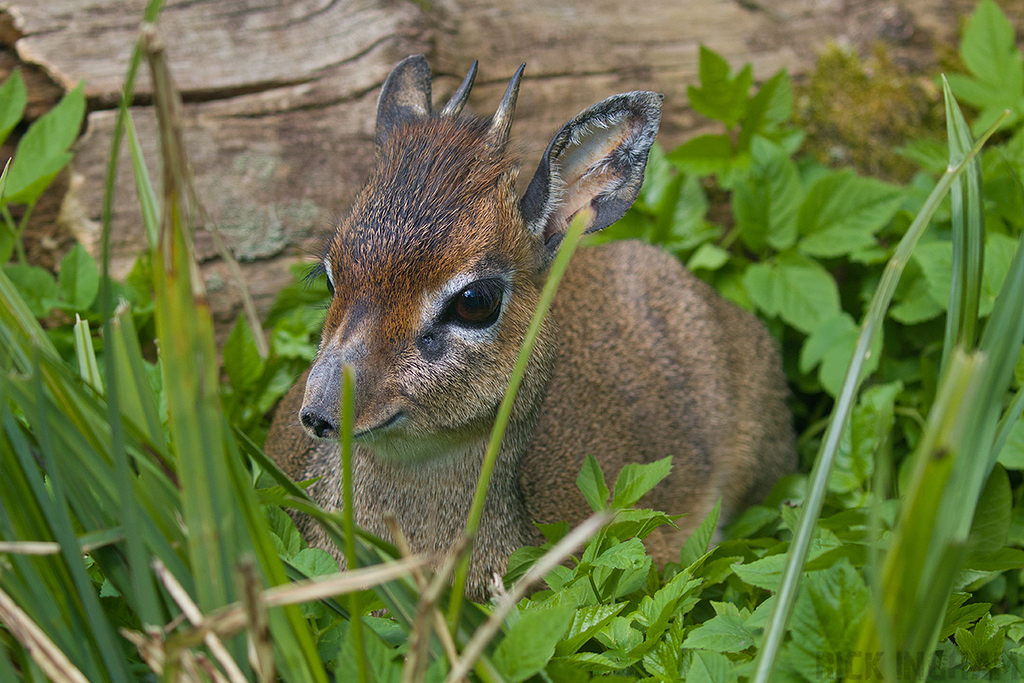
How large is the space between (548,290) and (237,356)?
7.34ft

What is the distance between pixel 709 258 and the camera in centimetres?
429

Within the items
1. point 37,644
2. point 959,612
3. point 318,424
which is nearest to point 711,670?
point 959,612

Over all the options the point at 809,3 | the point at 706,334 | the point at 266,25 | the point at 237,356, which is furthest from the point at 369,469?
the point at 809,3

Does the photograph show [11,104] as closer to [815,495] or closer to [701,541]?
[701,541]

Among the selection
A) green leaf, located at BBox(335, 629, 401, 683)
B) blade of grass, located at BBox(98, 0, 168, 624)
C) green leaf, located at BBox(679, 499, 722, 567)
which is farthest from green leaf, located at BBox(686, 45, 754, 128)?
green leaf, located at BBox(335, 629, 401, 683)

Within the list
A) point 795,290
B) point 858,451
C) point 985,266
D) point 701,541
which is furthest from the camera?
point 795,290

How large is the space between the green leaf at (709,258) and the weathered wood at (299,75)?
0.80 metres

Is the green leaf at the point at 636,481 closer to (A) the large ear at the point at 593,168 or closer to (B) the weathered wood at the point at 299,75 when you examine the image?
(A) the large ear at the point at 593,168

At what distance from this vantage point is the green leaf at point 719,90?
13.5 feet

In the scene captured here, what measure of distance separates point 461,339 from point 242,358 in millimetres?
1426

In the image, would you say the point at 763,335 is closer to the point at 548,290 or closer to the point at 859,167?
the point at 859,167

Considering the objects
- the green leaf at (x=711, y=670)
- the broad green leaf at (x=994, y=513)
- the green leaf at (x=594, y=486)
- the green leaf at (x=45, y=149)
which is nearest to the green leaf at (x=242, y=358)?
the green leaf at (x=45, y=149)

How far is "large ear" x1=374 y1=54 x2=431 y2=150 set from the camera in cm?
310

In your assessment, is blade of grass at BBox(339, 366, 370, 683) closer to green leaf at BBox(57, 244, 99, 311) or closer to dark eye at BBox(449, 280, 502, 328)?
dark eye at BBox(449, 280, 502, 328)
